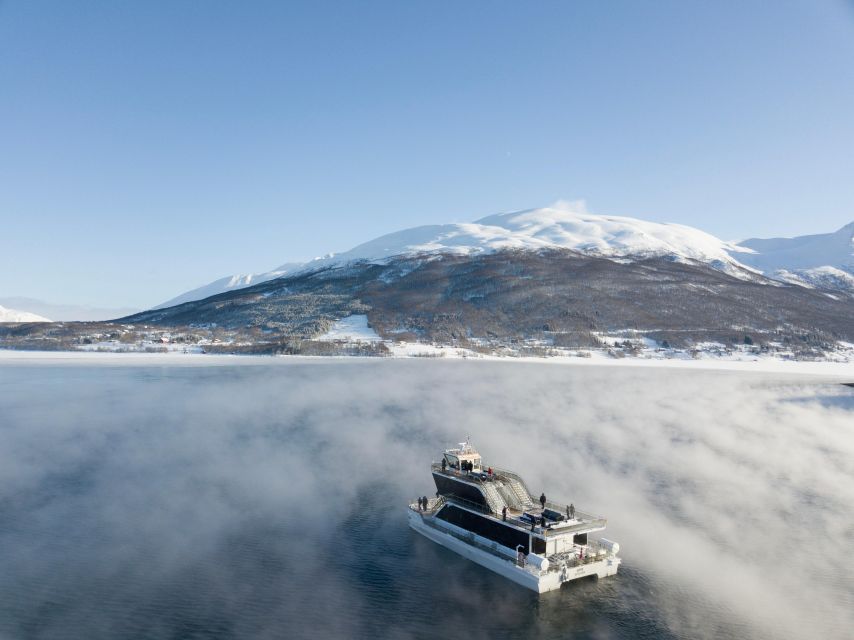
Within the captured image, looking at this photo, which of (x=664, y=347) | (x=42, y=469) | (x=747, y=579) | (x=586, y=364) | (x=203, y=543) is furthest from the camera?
(x=664, y=347)

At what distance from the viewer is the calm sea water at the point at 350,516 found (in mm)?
37188

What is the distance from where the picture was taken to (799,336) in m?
200

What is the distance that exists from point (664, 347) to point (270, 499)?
149629 millimetres

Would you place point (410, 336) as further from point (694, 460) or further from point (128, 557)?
point (128, 557)

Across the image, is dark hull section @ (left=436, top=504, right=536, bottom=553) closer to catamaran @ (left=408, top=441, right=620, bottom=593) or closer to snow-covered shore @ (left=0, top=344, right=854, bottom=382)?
catamaran @ (left=408, top=441, right=620, bottom=593)

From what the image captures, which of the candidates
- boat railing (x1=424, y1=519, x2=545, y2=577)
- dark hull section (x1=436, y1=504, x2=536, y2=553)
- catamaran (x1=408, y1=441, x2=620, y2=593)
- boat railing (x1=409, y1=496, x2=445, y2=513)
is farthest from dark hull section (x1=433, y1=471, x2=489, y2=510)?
boat railing (x1=424, y1=519, x2=545, y2=577)

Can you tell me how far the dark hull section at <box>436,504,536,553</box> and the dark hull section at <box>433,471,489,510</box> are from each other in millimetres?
1118

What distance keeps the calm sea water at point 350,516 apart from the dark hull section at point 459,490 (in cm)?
438

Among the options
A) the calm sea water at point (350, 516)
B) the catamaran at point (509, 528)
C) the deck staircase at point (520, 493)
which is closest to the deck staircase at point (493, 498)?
the catamaran at point (509, 528)

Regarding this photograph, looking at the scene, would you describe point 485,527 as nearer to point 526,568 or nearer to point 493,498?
point 493,498

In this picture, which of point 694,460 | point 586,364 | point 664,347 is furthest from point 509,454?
point 664,347

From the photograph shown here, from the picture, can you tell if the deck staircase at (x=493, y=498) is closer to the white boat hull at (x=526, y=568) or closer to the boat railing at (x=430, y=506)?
the white boat hull at (x=526, y=568)

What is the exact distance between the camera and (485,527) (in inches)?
1838

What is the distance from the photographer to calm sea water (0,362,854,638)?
37188mm
